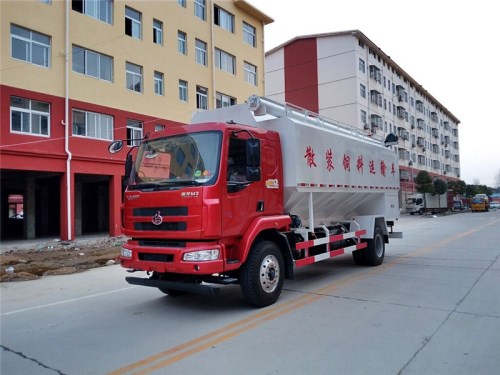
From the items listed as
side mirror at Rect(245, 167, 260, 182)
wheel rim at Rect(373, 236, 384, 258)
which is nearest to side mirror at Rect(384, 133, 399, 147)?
wheel rim at Rect(373, 236, 384, 258)

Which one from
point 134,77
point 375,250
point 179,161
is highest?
point 134,77

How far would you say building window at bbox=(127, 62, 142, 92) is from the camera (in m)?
21.4

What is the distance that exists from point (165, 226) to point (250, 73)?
25.3 metres

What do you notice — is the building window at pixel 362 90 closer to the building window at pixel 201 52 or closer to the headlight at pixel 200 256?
the building window at pixel 201 52

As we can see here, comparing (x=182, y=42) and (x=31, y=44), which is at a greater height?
(x=182, y=42)

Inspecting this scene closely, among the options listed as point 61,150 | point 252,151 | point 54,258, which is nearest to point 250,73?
point 61,150

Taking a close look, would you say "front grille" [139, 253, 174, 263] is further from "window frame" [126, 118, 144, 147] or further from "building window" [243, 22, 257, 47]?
"building window" [243, 22, 257, 47]

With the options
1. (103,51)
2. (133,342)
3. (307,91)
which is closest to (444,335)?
(133,342)

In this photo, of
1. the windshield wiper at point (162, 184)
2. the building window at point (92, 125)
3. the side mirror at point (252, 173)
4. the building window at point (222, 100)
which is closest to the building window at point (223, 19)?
the building window at point (222, 100)

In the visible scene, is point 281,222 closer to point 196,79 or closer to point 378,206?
point 378,206

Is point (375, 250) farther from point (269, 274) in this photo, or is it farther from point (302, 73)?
Answer: point (302, 73)

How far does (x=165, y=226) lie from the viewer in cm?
596

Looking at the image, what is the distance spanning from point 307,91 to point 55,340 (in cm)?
4559

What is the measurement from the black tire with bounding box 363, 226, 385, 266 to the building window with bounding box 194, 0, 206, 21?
65.9ft
